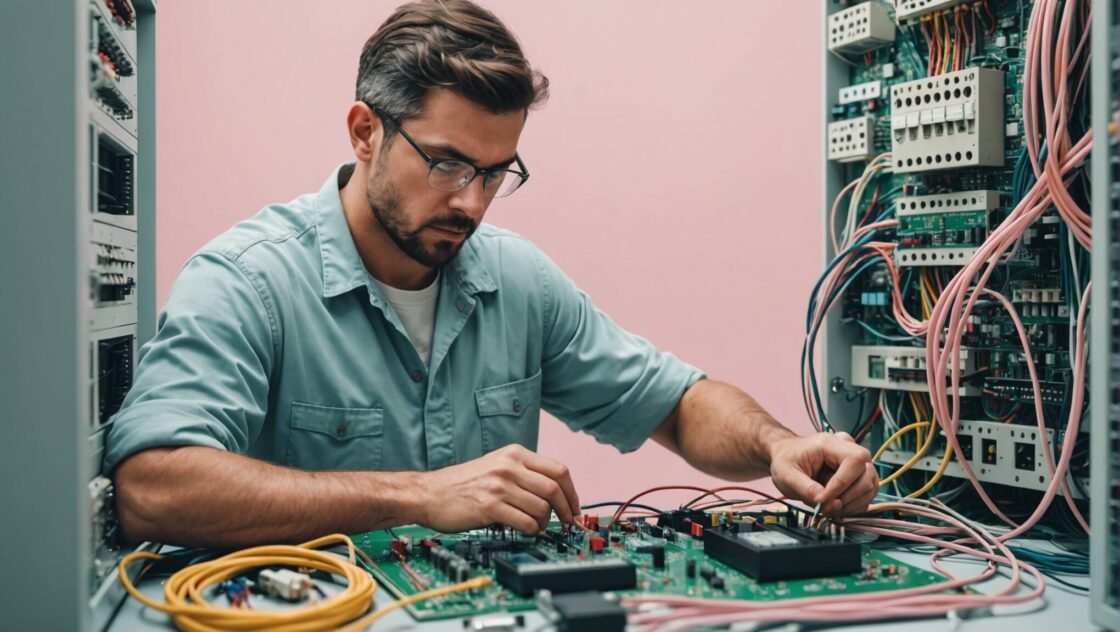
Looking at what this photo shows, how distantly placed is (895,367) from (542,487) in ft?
2.57

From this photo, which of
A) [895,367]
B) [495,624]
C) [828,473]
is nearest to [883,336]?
[895,367]

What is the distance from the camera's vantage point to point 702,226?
3193 millimetres

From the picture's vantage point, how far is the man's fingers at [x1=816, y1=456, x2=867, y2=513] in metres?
1.35

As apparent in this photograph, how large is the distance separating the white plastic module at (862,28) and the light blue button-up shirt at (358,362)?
712 millimetres

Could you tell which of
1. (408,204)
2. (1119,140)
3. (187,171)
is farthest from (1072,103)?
(187,171)

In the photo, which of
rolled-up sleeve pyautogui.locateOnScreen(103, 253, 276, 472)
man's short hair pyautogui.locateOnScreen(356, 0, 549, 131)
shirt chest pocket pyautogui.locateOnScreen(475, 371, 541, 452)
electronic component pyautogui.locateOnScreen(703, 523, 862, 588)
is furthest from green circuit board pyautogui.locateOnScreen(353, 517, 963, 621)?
man's short hair pyautogui.locateOnScreen(356, 0, 549, 131)

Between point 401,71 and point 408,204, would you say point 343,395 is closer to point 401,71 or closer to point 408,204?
point 408,204

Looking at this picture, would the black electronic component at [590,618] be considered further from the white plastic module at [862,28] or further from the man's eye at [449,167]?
the white plastic module at [862,28]

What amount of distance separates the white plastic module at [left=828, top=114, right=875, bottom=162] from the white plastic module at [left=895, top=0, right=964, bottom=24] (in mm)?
193

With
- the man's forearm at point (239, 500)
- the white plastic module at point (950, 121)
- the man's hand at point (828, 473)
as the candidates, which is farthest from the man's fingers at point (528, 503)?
the white plastic module at point (950, 121)

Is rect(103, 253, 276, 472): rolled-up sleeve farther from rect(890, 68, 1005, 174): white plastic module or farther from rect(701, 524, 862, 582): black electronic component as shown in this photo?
rect(890, 68, 1005, 174): white plastic module

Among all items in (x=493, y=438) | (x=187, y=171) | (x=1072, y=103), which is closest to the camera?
(x=1072, y=103)

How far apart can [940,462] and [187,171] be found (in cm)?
223

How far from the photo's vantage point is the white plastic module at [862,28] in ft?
5.80
